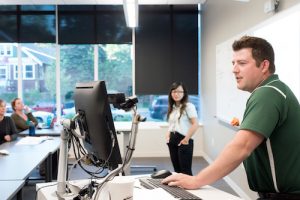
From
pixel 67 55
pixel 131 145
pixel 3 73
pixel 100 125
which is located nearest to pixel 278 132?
pixel 131 145

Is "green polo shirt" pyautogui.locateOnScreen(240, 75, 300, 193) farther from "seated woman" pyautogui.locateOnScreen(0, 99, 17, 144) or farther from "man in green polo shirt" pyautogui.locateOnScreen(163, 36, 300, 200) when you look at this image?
"seated woman" pyautogui.locateOnScreen(0, 99, 17, 144)

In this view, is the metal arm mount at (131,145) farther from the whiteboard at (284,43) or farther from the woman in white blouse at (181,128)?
the woman in white blouse at (181,128)

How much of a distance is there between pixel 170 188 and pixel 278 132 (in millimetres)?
588

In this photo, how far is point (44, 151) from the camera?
12.0 ft

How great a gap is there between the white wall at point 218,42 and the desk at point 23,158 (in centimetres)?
229

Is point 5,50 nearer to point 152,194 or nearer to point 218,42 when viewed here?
point 218,42

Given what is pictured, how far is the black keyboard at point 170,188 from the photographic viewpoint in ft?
4.94

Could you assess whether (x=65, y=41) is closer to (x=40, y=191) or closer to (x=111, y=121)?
(x=40, y=191)

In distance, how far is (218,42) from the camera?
5012 mm

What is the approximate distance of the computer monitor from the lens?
4.16ft

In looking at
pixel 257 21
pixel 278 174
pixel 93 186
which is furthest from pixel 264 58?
pixel 257 21

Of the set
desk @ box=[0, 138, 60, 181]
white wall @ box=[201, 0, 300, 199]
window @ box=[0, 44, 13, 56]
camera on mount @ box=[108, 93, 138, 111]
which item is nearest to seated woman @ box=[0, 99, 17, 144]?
desk @ box=[0, 138, 60, 181]

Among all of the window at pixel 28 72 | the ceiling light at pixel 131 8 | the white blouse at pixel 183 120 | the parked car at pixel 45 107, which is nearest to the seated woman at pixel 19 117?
the parked car at pixel 45 107

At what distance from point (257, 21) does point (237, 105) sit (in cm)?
105
